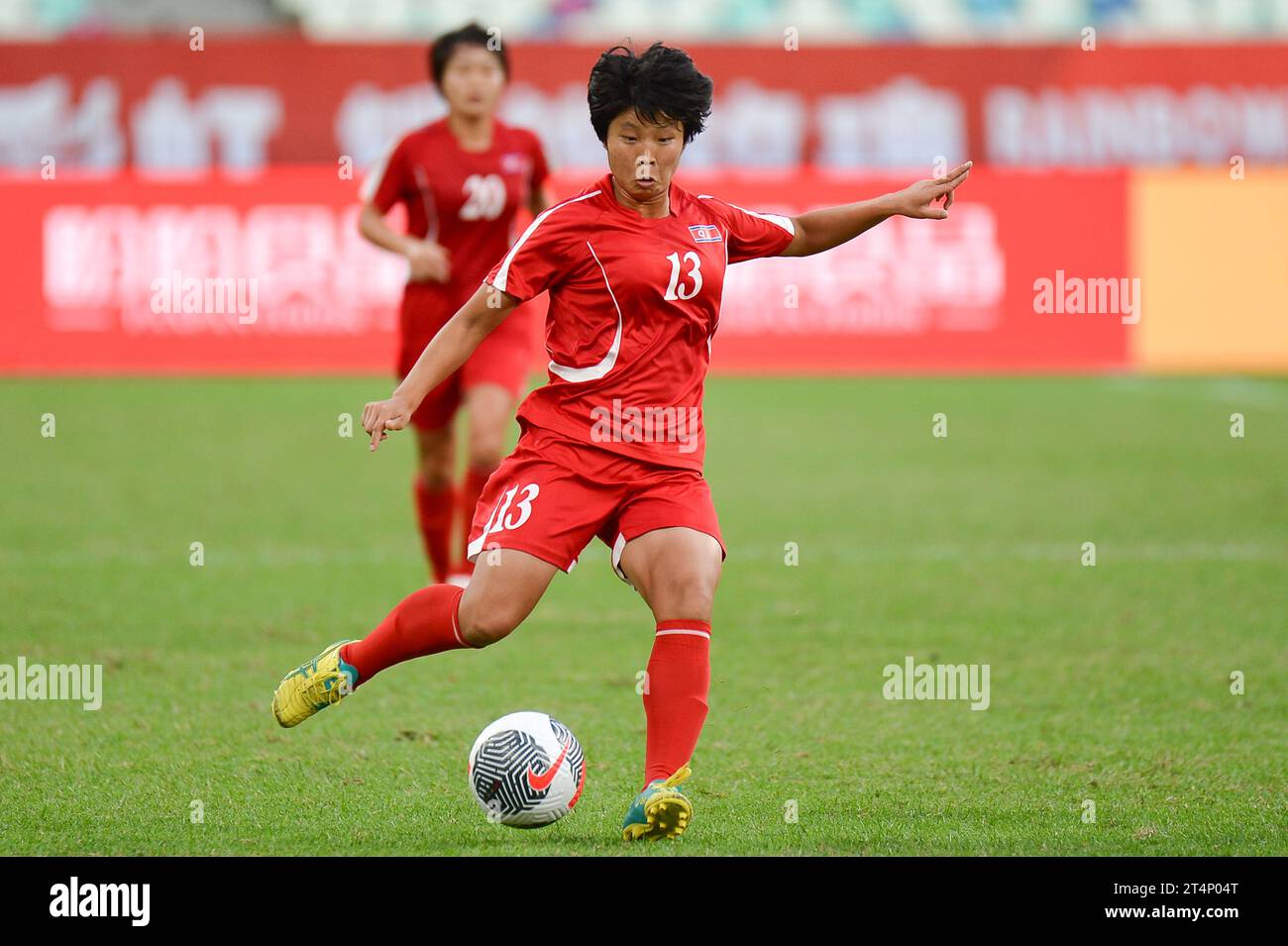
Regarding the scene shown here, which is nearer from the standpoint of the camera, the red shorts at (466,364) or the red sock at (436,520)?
the red shorts at (466,364)

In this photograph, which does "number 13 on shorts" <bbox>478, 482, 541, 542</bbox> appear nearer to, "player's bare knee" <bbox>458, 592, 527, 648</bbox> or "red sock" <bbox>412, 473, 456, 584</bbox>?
"player's bare knee" <bbox>458, 592, 527, 648</bbox>

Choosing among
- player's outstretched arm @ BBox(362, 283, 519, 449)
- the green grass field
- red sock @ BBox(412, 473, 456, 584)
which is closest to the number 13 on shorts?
player's outstretched arm @ BBox(362, 283, 519, 449)

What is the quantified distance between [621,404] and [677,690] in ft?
2.40

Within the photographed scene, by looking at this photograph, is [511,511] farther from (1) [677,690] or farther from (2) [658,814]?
(2) [658,814]

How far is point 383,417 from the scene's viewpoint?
4.51 meters

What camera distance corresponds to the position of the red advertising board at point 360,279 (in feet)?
56.5

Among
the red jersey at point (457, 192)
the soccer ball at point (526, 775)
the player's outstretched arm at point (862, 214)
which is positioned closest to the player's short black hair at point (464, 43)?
the red jersey at point (457, 192)

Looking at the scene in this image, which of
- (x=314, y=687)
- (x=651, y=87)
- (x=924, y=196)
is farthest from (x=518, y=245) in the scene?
(x=314, y=687)

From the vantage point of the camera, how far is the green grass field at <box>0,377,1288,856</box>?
4.68 metres

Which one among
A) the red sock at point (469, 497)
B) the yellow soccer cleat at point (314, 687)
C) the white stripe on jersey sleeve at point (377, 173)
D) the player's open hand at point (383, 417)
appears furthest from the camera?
the white stripe on jersey sleeve at point (377, 173)

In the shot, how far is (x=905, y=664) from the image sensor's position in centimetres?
667

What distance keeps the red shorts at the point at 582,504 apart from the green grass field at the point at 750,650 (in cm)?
69

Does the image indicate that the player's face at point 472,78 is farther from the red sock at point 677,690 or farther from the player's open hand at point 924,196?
the red sock at point 677,690
